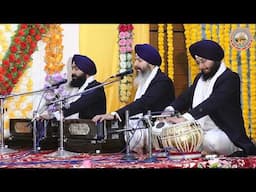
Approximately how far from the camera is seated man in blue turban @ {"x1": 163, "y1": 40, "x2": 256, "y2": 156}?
241 inches

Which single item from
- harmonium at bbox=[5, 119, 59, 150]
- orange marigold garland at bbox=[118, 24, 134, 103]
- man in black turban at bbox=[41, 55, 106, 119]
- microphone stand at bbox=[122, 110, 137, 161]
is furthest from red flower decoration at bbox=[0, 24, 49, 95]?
microphone stand at bbox=[122, 110, 137, 161]

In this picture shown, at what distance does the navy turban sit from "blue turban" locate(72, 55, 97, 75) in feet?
3.67

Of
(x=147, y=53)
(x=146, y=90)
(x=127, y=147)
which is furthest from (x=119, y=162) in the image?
(x=147, y=53)

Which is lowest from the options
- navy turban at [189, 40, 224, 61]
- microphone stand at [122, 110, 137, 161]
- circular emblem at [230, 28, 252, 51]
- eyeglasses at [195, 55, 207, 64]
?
microphone stand at [122, 110, 137, 161]

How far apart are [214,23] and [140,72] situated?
2.99 ft

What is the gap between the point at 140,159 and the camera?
19.6 ft

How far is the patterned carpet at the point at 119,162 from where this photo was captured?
5699 millimetres

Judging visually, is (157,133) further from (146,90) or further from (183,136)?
(146,90)

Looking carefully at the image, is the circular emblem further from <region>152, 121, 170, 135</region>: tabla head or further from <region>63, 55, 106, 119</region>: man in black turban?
<region>63, 55, 106, 119</region>: man in black turban

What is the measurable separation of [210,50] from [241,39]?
0.38 m

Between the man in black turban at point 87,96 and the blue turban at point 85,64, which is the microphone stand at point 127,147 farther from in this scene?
the blue turban at point 85,64

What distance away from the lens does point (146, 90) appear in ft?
21.7

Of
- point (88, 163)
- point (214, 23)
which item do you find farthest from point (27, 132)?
point (214, 23)

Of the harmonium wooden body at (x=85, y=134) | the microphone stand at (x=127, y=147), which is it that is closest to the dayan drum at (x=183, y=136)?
the microphone stand at (x=127, y=147)
